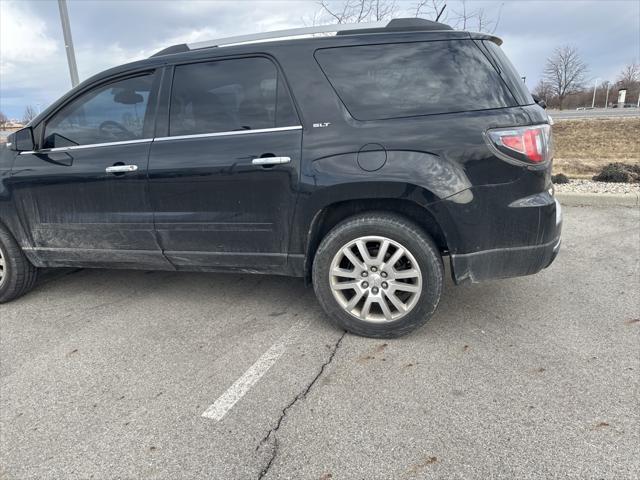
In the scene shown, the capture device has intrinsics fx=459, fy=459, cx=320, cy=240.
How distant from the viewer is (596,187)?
7207 mm

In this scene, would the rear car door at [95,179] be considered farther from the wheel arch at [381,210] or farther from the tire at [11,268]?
the wheel arch at [381,210]

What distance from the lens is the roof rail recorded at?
299 cm

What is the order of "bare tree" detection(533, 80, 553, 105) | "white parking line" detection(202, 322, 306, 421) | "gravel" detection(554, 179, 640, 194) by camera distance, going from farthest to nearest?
"bare tree" detection(533, 80, 553, 105)
"gravel" detection(554, 179, 640, 194)
"white parking line" detection(202, 322, 306, 421)

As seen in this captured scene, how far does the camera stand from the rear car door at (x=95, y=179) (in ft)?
11.2


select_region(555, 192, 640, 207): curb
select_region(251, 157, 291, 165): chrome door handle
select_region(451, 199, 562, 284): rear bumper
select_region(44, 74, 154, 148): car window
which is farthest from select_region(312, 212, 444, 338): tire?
select_region(555, 192, 640, 207): curb

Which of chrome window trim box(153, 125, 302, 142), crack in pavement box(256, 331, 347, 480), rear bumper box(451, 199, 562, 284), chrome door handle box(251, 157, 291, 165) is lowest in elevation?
crack in pavement box(256, 331, 347, 480)

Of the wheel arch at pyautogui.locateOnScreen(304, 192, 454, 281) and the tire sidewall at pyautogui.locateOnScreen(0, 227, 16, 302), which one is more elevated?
the wheel arch at pyautogui.locateOnScreen(304, 192, 454, 281)

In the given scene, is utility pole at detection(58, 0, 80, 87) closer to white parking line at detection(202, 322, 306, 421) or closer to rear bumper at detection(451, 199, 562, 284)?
white parking line at detection(202, 322, 306, 421)

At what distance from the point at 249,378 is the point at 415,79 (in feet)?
6.86

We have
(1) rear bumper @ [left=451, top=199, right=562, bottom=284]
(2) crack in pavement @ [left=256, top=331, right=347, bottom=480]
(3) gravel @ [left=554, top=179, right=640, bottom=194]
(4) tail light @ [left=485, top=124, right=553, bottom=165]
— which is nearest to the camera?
(2) crack in pavement @ [left=256, top=331, right=347, bottom=480]

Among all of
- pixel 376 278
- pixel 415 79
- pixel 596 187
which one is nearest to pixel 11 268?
pixel 376 278

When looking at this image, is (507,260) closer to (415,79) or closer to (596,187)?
(415,79)

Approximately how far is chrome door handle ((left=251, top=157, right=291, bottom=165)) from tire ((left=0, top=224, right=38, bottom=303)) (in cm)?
241

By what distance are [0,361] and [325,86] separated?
2.84 meters
